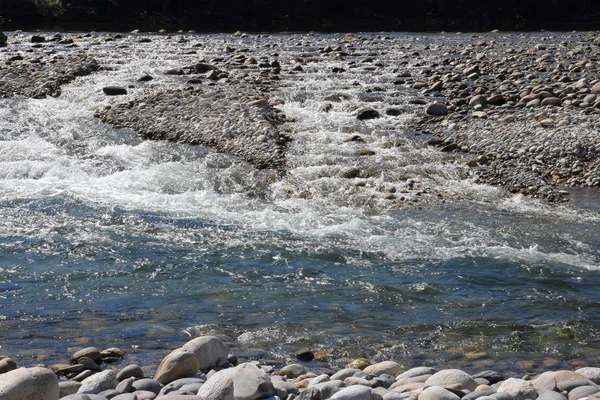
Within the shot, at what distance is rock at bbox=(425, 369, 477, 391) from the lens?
15.8 feet

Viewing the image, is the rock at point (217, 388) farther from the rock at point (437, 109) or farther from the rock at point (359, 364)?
the rock at point (437, 109)

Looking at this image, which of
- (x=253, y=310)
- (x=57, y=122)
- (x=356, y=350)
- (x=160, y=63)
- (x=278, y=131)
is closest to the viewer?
(x=356, y=350)

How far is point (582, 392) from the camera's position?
15.2 feet

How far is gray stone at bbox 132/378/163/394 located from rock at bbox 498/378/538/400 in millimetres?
2080

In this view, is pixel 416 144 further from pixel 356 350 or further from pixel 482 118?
pixel 356 350

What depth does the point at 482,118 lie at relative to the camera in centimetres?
1370

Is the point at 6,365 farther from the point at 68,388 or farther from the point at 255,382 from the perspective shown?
the point at 255,382

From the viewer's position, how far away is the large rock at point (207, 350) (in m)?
5.34

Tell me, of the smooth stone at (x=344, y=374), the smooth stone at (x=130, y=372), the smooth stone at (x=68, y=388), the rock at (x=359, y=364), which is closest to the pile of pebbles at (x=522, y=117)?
the rock at (x=359, y=364)

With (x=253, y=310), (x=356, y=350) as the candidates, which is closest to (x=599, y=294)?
(x=356, y=350)

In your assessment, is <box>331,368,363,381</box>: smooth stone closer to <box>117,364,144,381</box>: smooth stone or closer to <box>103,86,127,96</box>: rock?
<box>117,364,144,381</box>: smooth stone

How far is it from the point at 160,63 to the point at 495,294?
47.4 ft

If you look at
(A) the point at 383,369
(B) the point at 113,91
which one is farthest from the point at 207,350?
(B) the point at 113,91

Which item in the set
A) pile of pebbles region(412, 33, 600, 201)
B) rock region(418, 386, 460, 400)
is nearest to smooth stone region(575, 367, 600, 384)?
rock region(418, 386, 460, 400)
